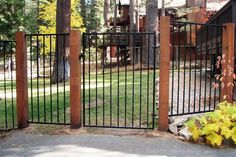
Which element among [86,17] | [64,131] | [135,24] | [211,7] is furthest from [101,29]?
[64,131]

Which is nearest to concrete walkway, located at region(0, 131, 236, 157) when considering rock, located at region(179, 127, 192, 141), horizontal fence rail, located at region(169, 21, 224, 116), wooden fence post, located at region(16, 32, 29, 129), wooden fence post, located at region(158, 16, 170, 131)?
rock, located at region(179, 127, 192, 141)

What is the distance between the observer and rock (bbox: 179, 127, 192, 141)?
19.4ft

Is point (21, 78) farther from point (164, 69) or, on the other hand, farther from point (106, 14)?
point (106, 14)

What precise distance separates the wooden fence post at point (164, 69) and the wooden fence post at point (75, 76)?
1384 millimetres

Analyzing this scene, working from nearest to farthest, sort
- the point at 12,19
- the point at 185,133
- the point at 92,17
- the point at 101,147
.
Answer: the point at 101,147, the point at 185,133, the point at 12,19, the point at 92,17

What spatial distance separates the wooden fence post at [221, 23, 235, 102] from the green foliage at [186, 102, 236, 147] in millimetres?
1070

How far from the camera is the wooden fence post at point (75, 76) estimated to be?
661 cm

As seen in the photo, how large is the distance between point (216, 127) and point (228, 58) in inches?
75.7

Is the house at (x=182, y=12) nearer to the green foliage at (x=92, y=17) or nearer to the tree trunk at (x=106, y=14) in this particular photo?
the tree trunk at (x=106, y=14)

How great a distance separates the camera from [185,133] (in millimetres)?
6039

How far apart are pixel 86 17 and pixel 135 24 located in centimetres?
769

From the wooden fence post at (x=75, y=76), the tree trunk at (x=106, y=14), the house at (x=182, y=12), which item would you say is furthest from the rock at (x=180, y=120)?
the tree trunk at (x=106, y=14)

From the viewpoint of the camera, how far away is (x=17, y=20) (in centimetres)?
3281

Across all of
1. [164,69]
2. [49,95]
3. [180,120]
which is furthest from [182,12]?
[164,69]
